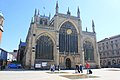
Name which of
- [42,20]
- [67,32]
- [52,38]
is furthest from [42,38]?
[42,20]

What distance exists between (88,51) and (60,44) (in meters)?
11.6

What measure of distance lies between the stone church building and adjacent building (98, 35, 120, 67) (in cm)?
1931

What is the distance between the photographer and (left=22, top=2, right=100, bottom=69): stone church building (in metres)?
38.8

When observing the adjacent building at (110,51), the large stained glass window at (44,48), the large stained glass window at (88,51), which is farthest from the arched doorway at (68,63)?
the adjacent building at (110,51)

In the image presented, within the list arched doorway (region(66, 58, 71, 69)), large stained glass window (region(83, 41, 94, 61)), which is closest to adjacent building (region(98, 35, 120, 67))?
large stained glass window (region(83, 41, 94, 61))

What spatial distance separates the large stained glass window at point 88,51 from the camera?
46.8 meters

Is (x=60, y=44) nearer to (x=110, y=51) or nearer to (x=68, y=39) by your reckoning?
(x=68, y=39)

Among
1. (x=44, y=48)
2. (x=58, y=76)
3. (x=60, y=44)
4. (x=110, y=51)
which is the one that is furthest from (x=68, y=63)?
(x=110, y=51)

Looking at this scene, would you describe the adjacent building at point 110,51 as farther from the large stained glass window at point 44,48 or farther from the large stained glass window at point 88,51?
the large stained glass window at point 44,48

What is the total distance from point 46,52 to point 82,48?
12.9m

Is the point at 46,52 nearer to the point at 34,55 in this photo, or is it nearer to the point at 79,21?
the point at 34,55

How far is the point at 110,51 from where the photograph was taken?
65.1 metres

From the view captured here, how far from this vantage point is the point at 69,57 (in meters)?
42.5

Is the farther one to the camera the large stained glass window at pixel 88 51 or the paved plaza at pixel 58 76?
the large stained glass window at pixel 88 51
